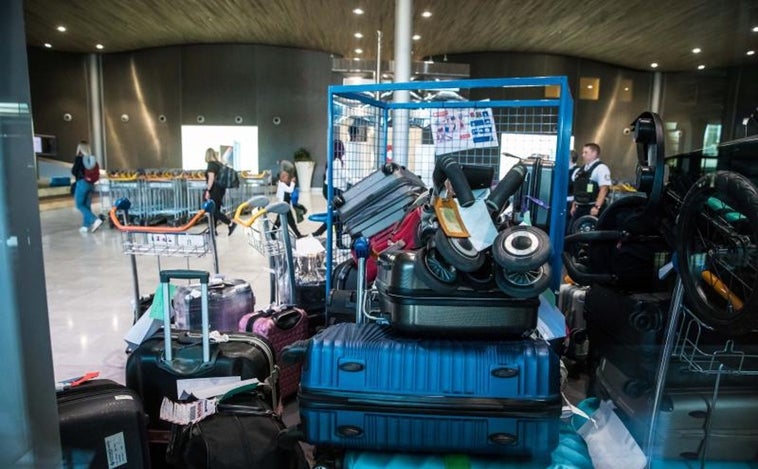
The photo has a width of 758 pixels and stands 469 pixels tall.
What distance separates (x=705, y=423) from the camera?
1.66 metres

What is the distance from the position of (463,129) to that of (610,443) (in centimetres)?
221

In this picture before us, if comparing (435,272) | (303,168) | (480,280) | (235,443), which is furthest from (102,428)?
(303,168)

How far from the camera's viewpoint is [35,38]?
14375 mm

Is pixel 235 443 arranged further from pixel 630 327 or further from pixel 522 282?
pixel 630 327

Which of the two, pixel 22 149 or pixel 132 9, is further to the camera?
pixel 132 9

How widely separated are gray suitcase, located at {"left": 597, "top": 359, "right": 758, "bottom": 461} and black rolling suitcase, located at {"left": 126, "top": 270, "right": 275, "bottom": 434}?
5.06 ft

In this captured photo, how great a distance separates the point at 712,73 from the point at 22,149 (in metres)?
13.3

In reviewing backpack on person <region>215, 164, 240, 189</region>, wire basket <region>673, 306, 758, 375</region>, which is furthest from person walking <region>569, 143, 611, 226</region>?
backpack on person <region>215, 164, 240, 189</region>

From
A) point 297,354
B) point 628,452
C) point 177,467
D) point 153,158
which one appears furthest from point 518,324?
point 153,158

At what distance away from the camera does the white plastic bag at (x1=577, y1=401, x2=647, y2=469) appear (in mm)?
1631

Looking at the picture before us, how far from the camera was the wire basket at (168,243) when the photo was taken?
2707 mm

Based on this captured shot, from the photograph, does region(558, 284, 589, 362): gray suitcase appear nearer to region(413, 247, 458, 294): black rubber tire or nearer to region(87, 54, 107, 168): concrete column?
region(413, 247, 458, 294): black rubber tire

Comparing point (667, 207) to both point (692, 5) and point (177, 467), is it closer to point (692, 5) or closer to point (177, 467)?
point (177, 467)

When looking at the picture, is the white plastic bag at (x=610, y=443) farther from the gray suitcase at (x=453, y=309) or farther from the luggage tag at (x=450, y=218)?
the luggage tag at (x=450, y=218)
